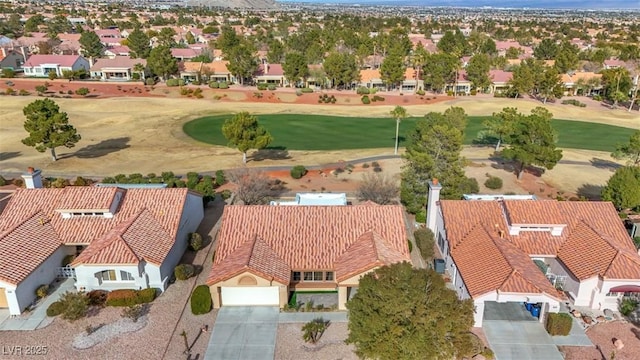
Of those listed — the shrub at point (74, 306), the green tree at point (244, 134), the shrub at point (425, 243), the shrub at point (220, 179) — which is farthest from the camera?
the green tree at point (244, 134)

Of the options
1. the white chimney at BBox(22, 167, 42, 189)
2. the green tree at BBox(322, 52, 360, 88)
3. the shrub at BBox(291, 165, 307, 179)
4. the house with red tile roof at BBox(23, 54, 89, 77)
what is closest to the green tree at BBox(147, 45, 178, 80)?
the house with red tile roof at BBox(23, 54, 89, 77)

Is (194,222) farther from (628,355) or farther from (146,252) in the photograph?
(628,355)

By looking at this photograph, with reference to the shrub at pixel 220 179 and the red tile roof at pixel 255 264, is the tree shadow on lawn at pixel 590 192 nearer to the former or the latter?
the red tile roof at pixel 255 264

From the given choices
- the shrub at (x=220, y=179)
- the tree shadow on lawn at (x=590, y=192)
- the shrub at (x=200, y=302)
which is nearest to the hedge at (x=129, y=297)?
the shrub at (x=200, y=302)

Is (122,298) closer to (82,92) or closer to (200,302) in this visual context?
(200,302)

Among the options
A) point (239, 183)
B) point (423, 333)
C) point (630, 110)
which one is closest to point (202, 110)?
point (239, 183)

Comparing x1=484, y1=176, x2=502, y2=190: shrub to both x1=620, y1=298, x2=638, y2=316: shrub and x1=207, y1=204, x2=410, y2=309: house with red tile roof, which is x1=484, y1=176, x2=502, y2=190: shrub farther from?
x1=620, y1=298, x2=638, y2=316: shrub
